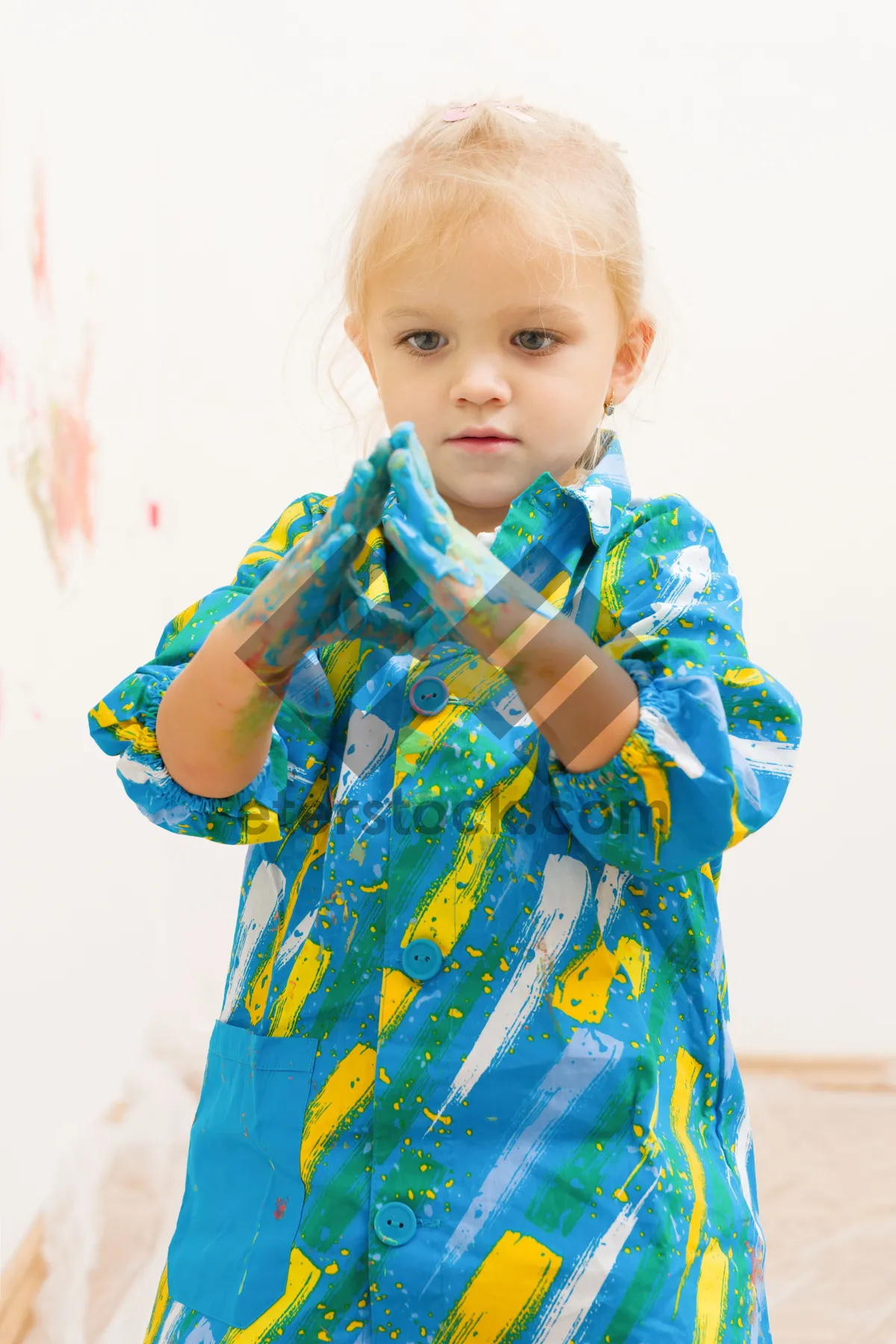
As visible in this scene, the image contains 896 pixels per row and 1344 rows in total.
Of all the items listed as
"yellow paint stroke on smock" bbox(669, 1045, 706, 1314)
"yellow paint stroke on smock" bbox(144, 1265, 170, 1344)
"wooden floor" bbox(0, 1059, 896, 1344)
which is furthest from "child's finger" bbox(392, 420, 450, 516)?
"wooden floor" bbox(0, 1059, 896, 1344)

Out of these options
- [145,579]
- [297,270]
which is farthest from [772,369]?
[145,579]

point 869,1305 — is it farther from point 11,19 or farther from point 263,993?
point 11,19

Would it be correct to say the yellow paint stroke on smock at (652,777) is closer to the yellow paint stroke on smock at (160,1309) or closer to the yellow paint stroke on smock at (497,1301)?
the yellow paint stroke on smock at (497,1301)

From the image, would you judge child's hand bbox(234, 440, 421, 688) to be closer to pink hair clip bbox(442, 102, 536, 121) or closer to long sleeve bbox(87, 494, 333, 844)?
long sleeve bbox(87, 494, 333, 844)

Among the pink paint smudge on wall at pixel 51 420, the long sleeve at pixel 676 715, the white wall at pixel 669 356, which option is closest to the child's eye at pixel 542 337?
the long sleeve at pixel 676 715

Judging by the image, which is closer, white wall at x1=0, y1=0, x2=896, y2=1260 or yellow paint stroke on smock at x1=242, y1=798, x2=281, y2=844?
yellow paint stroke on smock at x1=242, y1=798, x2=281, y2=844

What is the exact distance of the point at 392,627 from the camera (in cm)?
59

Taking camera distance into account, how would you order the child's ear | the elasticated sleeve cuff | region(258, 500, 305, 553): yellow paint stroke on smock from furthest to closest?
1. the child's ear
2. region(258, 500, 305, 553): yellow paint stroke on smock
3. the elasticated sleeve cuff

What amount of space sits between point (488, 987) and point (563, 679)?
169 mm

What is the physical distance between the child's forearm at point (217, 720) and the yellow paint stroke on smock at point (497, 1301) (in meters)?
0.26

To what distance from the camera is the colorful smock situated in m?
0.60

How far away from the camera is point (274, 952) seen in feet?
2.23

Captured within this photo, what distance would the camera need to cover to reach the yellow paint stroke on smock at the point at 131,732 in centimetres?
65

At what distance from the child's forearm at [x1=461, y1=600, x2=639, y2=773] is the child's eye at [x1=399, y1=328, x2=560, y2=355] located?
0.21 m
